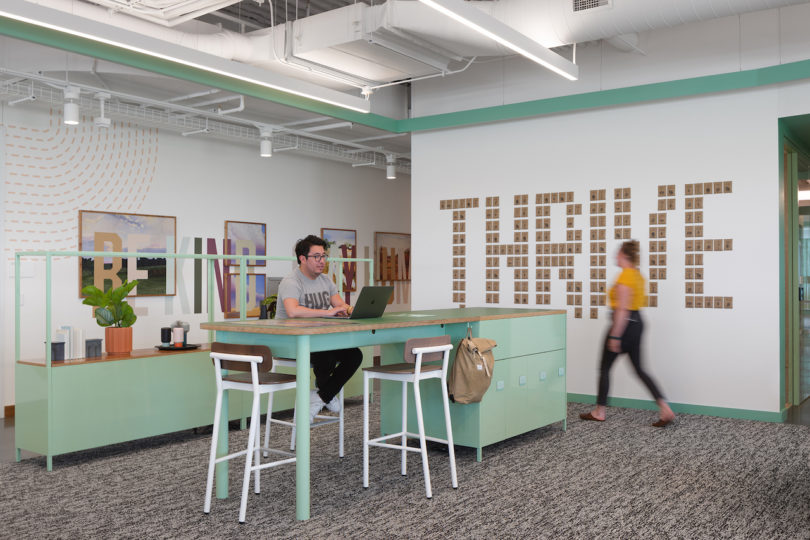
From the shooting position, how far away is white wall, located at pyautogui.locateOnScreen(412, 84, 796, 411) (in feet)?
20.7

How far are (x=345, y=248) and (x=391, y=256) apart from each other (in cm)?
120

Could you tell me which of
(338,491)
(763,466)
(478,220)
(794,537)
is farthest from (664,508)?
(478,220)

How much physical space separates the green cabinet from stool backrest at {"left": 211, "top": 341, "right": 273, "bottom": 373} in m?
1.50

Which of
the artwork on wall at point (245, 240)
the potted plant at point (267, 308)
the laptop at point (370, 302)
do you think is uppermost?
the artwork on wall at point (245, 240)

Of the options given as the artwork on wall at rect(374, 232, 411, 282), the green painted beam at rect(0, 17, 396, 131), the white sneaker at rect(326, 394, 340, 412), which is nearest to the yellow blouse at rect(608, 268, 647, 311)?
the white sneaker at rect(326, 394, 340, 412)

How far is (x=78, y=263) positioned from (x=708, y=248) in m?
6.16

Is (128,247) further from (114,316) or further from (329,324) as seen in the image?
(329,324)

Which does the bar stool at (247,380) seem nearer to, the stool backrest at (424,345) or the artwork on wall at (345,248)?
the stool backrest at (424,345)

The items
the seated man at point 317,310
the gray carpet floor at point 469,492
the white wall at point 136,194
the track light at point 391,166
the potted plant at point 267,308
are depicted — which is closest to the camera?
the gray carpet floor at point 469,492

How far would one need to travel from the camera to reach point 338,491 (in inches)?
168

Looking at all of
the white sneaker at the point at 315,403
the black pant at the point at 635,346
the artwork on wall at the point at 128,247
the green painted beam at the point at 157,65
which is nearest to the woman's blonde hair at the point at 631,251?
the black pant at the point at 635,346

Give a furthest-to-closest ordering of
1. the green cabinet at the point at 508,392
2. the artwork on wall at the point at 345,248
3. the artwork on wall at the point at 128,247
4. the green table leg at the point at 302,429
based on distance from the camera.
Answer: the artwork on wall at the point at 345,248 < the artwork on wall at the point at 128,247 < the green cabinet at the point at 508,392 < the green table leg at the point at 302,429

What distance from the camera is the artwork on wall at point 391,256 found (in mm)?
11378

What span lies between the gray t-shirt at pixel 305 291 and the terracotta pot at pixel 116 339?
1400 millimetres
